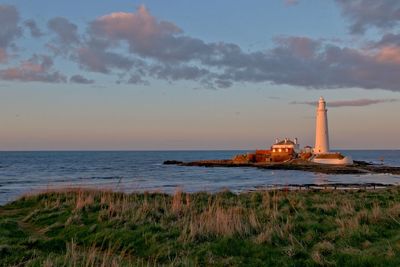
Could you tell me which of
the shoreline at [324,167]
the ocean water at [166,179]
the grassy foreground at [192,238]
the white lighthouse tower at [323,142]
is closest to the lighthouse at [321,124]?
the white lighthouse tower at [323,142]

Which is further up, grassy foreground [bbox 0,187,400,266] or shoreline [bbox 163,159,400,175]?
grassy foreground [bbox 0,187,400,266]

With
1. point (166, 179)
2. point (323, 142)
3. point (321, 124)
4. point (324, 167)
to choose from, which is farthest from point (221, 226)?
point (323, 142)

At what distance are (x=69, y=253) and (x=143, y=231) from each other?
2622 millimetres

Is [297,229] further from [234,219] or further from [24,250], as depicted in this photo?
[24,250]

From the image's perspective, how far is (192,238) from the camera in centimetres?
1033

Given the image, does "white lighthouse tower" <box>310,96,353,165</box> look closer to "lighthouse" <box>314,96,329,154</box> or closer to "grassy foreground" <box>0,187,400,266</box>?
"lighthouse" <box>314,96,329,154</box>

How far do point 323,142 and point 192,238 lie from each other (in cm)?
6642

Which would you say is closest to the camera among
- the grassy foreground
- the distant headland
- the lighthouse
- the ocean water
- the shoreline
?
the grassy foreground

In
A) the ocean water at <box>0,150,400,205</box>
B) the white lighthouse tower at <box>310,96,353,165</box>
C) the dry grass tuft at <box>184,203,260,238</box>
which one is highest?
the white lighthouse tower at <box>310,96,353,165</box>

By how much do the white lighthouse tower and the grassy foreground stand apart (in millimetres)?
58904

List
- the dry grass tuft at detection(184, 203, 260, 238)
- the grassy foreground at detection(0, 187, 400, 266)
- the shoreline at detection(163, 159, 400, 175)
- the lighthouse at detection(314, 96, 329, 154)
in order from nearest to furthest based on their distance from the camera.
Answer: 1. the grassy foreground at detection(0, 187, 400, 266)
2. the dry grass tuft at detection(184, 203, 260, 238)
3. the shoreline at detection(163, 159, 400, 175)
4. the lighthouse at detection(314, 96, 329, 154)

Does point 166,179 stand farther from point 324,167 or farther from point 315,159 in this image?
point 315,159

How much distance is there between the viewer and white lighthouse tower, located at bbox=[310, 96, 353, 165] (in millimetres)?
72125

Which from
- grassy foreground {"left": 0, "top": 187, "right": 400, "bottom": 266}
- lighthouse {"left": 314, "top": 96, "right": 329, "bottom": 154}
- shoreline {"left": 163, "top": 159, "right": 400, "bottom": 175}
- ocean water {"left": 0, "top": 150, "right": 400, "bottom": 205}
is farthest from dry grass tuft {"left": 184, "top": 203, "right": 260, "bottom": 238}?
lighthouse {"left": 314, "top": 96, "right": 329, "bottom": 154}
